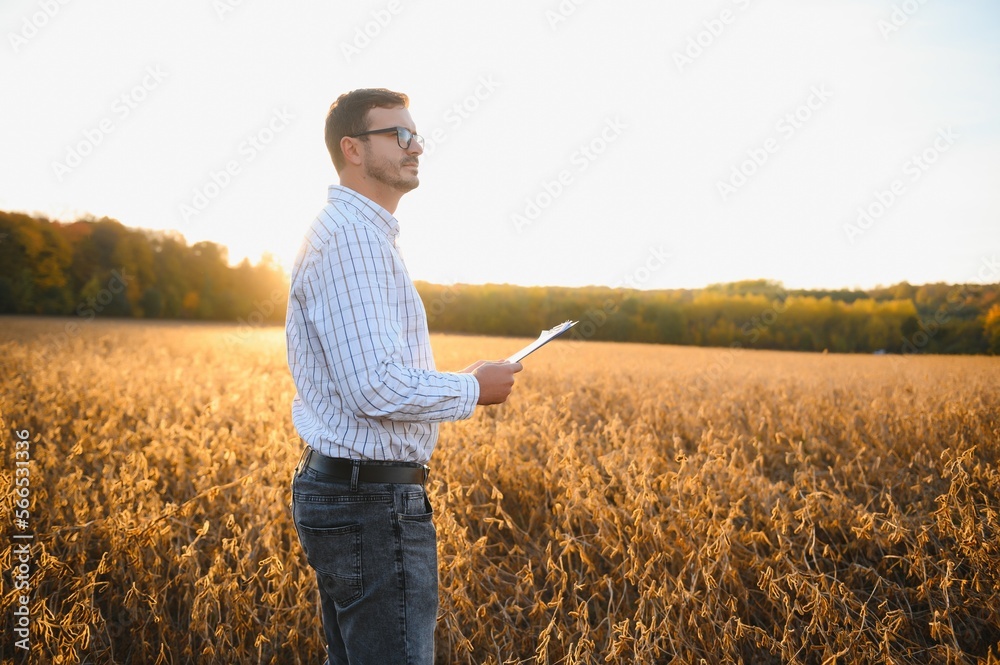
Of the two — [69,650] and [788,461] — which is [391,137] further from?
[788,461]

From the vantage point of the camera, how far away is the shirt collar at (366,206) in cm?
182

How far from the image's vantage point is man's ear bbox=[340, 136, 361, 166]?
189cm

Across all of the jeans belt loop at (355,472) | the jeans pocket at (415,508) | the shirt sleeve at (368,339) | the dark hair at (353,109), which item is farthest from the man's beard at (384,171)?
the jeans pocket at (415,508)

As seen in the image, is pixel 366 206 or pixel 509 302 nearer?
pixel 366 206

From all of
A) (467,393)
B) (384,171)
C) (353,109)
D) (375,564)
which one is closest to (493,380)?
(467,393)

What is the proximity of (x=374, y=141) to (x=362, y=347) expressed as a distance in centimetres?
75

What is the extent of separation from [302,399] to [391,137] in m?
0.94

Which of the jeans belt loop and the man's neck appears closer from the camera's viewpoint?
the jeans belt loop

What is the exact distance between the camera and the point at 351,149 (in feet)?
6.22

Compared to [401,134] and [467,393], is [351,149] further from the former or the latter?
[467,393]

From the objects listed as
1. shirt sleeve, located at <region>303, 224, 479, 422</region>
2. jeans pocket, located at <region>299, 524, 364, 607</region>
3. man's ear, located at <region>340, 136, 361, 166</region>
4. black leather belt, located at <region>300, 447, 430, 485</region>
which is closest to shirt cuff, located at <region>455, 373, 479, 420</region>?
shirt sleeve, located at <region>303, 224, 479, 422</region>

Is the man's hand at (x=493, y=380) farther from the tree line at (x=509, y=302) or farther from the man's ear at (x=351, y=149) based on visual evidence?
the tree line at (x=509, y=302)

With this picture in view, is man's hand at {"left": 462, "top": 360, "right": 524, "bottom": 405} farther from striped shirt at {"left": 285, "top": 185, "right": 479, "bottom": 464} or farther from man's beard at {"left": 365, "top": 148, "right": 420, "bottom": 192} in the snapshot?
man's beard at {"left": 365, "top": 148, "right": 420, "bottom": 192}

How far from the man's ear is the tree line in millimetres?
35961
